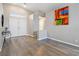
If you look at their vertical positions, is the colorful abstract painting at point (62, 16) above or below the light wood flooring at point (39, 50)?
above

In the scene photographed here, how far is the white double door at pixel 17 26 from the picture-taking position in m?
7.04

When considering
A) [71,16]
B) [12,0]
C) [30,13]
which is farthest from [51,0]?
[30,13]

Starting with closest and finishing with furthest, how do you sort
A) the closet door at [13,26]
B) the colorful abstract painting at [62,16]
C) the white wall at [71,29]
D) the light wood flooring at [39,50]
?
the light wood flooring at [39,50] → the white wall at [71,29] → the colorful abstract painting at [62,16] → the closet door at [13,26]

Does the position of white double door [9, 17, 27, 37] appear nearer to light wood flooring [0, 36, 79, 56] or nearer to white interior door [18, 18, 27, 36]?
white interior door [18, 18, 27, 36]

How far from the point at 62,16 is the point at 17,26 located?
3633 millimetres

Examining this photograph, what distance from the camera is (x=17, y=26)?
7410 millimetres

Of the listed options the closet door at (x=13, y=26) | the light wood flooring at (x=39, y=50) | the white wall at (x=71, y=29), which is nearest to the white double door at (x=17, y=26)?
the closet door at (x=13, y=26)

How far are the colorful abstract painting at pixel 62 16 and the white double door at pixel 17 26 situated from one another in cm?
300

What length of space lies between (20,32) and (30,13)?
1879 mm

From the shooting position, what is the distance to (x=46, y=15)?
23.1 ft

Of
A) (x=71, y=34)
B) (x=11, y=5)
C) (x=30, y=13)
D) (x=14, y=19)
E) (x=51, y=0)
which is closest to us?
(x=51, y=0)

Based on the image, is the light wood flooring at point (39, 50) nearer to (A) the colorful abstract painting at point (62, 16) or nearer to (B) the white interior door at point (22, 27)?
(A) the colorful abstract painting at point (62, 16)

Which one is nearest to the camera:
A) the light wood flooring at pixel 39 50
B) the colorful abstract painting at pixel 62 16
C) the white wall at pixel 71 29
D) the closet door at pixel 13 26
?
the light wood flooring at pixel 39 50

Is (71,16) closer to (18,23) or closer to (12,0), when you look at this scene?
(12,0)
